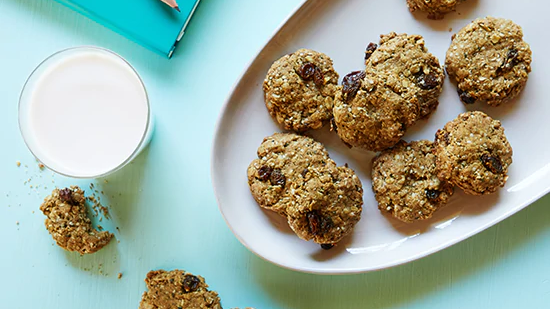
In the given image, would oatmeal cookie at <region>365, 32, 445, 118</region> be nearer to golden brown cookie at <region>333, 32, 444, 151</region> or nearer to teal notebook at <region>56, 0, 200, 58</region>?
golden brown cookie at <region>333, 32, 444, 151</region>

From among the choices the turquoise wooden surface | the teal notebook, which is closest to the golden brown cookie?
the turquoise wooden surface

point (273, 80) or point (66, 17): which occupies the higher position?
point (273, 80)

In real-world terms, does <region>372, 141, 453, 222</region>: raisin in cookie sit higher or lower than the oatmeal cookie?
Result: lower

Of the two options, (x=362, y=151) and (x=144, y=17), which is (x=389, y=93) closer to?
(x=362, y=151)

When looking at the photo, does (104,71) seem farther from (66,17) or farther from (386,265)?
(386,265)

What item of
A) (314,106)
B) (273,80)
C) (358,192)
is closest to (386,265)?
(358,192)

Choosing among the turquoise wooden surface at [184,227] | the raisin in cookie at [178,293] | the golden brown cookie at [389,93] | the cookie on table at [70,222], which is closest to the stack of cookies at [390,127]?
the golden brown cookie at [389,93]
